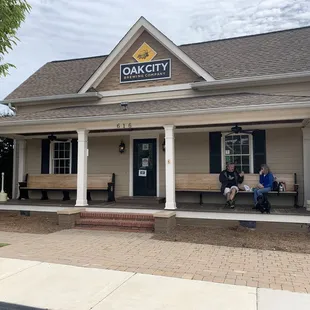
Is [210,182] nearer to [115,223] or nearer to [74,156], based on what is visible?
[115,223]

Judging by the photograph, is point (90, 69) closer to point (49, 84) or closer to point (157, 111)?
point (49, 84)

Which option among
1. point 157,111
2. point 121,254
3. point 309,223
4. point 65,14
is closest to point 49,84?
point 65,14

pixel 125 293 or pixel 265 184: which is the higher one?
pixel 265 184

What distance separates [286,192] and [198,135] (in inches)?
130

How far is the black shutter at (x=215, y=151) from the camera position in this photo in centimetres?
1042

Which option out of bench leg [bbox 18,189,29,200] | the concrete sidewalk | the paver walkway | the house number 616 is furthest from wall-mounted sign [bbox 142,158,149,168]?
the concrete sidewalk

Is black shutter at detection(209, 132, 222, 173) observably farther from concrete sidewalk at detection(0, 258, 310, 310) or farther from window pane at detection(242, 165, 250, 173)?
concrete sidewalk at detection(0, 258, 310, 310)

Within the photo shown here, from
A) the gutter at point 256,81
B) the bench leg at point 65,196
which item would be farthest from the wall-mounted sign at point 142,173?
the gutter at point 256,81

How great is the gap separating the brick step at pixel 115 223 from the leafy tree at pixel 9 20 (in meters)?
4.42

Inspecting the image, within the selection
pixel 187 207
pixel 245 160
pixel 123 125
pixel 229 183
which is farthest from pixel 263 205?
pixel 123 125

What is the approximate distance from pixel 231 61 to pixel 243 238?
6.70 meters

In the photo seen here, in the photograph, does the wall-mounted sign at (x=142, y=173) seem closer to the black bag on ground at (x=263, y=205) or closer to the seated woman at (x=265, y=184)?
the seated woman at (x=265, y=184)

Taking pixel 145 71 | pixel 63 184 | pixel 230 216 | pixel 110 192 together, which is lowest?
pixel 230 216

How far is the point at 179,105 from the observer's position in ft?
31.0
